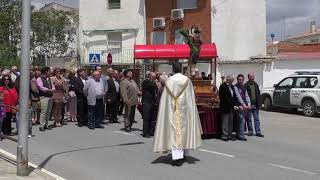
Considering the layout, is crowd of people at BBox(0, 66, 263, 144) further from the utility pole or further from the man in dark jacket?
the utility pole

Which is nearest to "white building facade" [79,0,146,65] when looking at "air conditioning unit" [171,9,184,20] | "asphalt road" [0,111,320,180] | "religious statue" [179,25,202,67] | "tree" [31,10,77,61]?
"air conditioning unit" [171,9,184,20]

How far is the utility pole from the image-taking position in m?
9.52

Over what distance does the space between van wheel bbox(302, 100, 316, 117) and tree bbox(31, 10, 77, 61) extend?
25.1 m

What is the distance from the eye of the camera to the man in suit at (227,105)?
1431 cm

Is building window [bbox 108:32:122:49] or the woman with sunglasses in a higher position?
building window [bbox 108:32:122:49]

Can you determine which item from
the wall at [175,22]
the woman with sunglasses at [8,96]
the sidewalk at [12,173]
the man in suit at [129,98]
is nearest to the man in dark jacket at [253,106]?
the man in suit at [129,98]

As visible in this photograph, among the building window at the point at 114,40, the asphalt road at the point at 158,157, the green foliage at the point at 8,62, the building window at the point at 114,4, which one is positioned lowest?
the asphalt road at the point at 158,157

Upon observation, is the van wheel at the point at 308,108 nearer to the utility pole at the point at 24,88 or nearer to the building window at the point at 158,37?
the building window at the point at 158,37

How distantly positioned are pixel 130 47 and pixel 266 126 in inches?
831

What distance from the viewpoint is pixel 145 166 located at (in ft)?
35.5

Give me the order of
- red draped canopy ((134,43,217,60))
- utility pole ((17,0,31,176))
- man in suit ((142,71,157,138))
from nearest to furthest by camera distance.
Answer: utility pole ((17,0,31,176))
man in suit ((142,71,157,138))
red draped canopy ((134,43,217,60))

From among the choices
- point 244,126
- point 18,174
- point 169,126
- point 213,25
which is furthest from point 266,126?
point 213,25

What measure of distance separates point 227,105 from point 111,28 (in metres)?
26.5

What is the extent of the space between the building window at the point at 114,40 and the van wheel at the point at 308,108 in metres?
18.5
